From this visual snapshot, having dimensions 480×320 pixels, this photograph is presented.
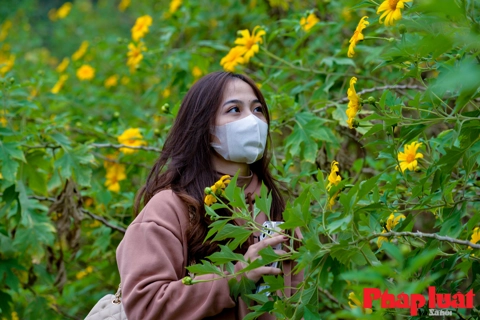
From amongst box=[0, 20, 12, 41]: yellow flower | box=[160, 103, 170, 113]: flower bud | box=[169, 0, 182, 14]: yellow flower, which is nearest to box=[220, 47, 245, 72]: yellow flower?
box=[160, 103, 170, 113]: flower bud

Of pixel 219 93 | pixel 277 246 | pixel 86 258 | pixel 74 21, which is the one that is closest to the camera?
pixel 277 246

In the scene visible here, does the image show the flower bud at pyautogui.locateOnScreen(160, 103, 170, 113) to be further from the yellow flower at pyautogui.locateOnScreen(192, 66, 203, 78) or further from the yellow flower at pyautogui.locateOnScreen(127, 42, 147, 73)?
the yellow flower at pyautogui.locateOnScreen(192, 66, 203, 78)

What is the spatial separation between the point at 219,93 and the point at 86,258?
137cm

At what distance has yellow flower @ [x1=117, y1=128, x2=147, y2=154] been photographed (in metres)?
2.53

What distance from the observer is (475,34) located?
1.01 m

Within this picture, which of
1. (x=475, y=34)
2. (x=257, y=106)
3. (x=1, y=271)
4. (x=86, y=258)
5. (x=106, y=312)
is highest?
(x=475, y=34)

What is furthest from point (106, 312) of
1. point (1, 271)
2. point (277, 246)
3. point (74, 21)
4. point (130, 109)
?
point (74, 21)

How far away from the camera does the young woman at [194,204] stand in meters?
1.44

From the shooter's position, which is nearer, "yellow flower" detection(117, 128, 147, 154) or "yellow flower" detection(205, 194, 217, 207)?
"yellow flower" detection(205, 194, 217, 207)

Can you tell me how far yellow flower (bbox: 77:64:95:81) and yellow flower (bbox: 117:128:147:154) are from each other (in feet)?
5.53

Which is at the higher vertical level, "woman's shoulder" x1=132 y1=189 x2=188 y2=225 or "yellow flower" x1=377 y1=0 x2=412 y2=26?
"yellow flower" x1=377 y1=0 x2=412 y2=26

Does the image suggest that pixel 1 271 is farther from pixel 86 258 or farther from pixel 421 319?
pixel 421 319

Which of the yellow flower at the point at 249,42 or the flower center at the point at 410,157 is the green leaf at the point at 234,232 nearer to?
the flower center at the point at 410,157

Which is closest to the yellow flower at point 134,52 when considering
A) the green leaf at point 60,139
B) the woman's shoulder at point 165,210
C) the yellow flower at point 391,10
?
the green leaf at point 60,139
